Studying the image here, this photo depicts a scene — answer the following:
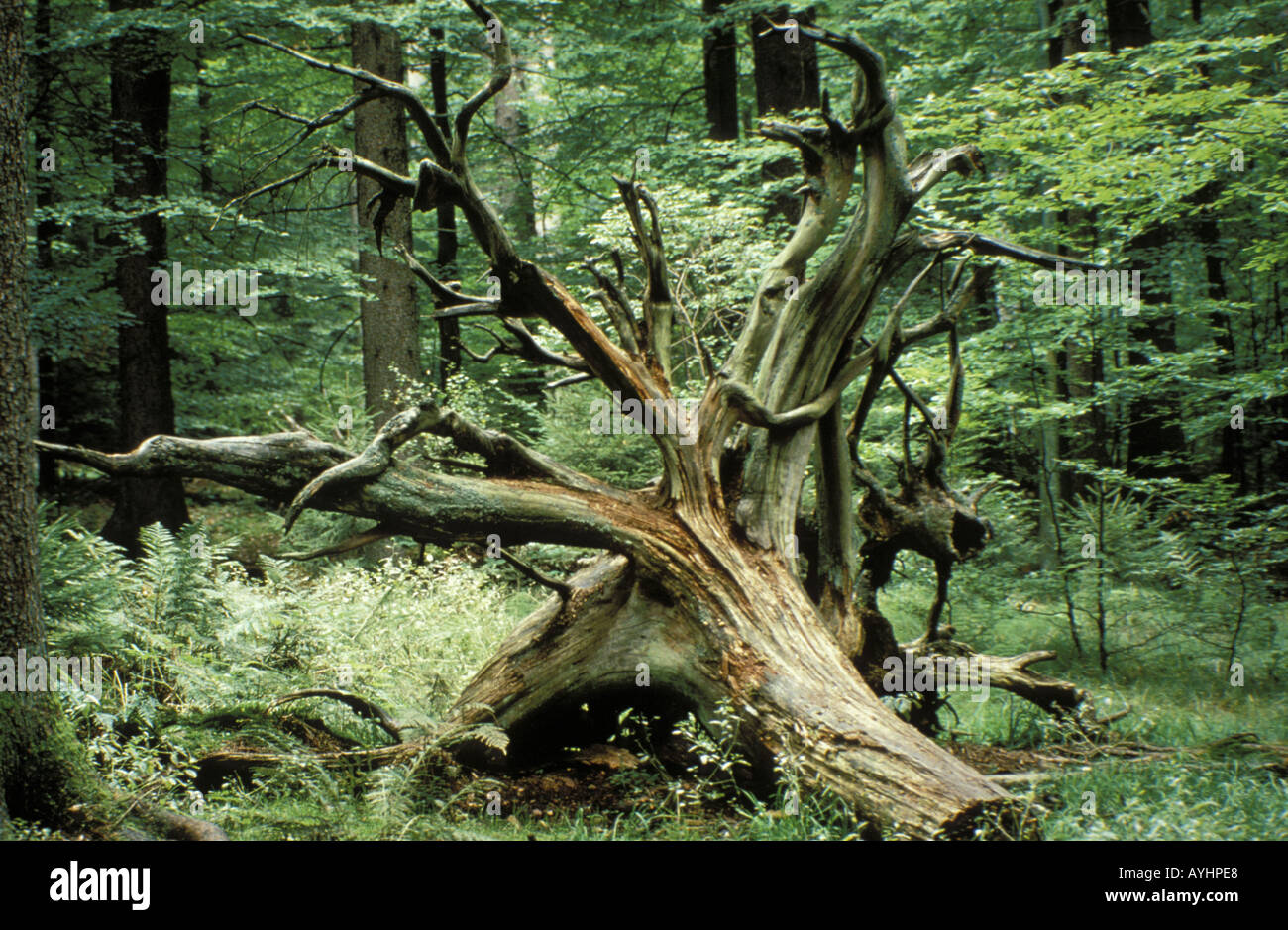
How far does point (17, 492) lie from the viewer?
3.54 metres

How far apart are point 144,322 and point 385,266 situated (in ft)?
11.8

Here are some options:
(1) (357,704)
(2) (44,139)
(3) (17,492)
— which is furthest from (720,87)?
(3) (17,492)

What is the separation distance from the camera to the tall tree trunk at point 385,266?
10.2 meters

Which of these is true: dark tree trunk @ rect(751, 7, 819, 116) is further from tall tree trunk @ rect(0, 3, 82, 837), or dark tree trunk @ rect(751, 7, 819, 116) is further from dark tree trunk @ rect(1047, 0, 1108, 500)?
tall tree trunk @ rect(0, 3, 82, 837)

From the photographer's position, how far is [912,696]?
6.03 meters

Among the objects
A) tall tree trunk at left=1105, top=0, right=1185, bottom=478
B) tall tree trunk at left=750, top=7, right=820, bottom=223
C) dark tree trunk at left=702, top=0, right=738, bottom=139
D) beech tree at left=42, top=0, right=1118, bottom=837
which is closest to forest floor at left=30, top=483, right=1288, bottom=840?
beech tree at left=42, top=0, right=1118, bottom=837

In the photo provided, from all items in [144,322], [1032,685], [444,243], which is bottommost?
[1032,685]

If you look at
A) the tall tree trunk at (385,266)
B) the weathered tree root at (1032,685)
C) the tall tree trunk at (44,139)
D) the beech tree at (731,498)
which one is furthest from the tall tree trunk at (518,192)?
the weathered tree root at (1032,685)

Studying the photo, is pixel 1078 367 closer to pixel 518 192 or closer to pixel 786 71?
pixel 786 71

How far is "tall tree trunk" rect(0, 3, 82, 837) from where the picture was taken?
348cm

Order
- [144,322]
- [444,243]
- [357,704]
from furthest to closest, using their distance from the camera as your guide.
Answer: [444,243], [144,322], [357,704]
